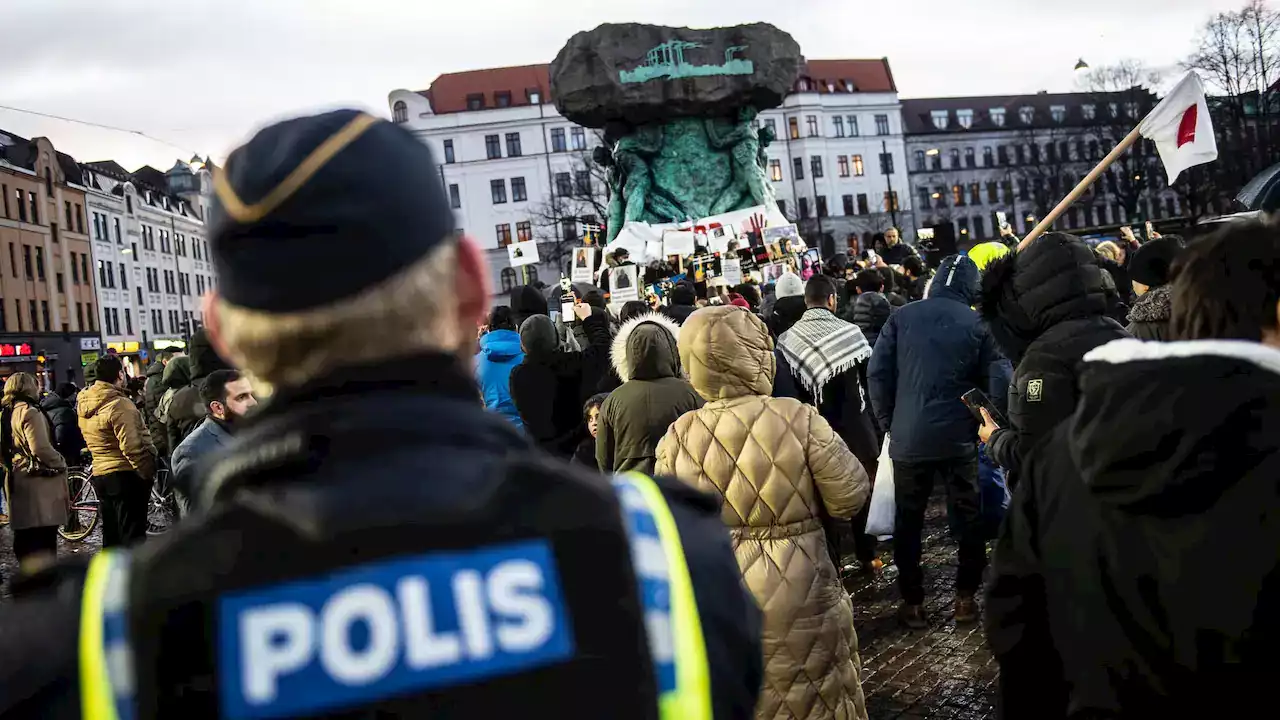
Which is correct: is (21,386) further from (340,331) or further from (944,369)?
(340,331)

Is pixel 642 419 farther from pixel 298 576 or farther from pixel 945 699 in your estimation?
pixel 298 576

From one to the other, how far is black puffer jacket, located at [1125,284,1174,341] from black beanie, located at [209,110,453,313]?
4.17 meters

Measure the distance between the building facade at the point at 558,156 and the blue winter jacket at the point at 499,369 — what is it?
58.1 meters

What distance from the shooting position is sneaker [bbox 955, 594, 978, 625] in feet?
20.0

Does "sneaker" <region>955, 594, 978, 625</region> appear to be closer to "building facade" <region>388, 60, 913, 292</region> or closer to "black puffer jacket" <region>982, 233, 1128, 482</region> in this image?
"black puffer jacket" <region>982, 233, 1128, 482</region>

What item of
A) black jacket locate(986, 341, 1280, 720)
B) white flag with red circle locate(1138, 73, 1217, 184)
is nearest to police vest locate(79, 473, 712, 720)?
black jacket locate(986, 341, 1280, 720)

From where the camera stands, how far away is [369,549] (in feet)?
3.94

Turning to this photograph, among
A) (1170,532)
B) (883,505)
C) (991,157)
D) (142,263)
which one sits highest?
(991,157)

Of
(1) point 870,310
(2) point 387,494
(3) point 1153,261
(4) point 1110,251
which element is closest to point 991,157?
(4) point 1110,251

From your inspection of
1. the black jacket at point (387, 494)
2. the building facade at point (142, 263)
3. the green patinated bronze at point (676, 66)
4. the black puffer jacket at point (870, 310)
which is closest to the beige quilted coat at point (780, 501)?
the black jacket at point (387, 494)

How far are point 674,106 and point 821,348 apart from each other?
17.8 m

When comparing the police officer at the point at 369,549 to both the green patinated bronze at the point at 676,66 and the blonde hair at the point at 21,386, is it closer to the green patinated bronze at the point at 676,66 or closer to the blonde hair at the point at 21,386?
the blonde hair at the point at 21,386

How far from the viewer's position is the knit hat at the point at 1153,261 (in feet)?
19.1

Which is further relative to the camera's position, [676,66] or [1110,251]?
[676,66]
